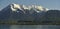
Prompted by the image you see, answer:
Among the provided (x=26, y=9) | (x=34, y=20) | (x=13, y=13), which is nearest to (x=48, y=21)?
(x=34, y=20)

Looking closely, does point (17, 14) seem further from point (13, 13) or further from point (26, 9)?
point (26, 9)

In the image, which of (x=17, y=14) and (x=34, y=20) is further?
(x=17, y=14)

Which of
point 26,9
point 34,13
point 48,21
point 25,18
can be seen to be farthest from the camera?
point 26,9

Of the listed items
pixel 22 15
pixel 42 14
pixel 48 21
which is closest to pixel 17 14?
pixel 22 15

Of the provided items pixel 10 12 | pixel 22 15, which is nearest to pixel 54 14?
pixel 22 15

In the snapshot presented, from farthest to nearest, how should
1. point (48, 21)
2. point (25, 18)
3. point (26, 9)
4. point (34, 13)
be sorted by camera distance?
point (26, 9), point (34, 13), point (25, 18), point (48, 21)

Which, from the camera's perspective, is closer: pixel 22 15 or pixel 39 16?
pixel 39 16

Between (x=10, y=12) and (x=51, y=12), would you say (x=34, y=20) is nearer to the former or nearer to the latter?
(x=51, y=12)

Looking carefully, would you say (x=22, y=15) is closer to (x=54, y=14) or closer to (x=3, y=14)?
(x=3, y=14)
